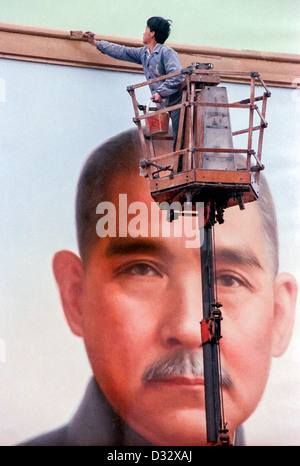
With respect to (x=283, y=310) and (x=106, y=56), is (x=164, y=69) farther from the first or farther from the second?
(x=283, y=310)

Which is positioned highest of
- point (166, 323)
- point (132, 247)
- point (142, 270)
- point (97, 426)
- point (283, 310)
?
point (132, 247)

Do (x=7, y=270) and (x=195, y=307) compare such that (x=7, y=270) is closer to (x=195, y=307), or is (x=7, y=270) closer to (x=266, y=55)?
(x=195, y=307)

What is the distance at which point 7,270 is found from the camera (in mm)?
7961

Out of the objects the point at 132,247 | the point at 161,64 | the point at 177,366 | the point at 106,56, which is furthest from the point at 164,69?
the point at 177,366

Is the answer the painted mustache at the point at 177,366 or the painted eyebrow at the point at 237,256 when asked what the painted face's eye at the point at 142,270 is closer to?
the painted eyebrow at the point at 237,256

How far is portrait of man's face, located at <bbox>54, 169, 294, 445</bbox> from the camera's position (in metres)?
7.97

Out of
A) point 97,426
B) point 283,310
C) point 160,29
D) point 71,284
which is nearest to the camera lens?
point 160,29

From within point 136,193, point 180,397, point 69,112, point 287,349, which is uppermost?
point 69,112

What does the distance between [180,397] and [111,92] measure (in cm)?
289

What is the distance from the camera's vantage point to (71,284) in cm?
813

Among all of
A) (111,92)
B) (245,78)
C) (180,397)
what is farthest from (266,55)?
(180,397)

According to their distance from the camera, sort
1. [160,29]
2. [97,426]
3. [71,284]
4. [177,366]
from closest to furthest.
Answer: [160,29], [97,426], [177,366], [71,284]

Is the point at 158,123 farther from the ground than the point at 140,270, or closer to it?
farther from the ground

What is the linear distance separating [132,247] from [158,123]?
1496 millimetres
